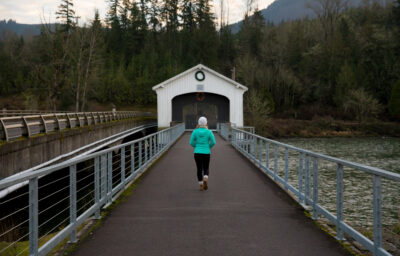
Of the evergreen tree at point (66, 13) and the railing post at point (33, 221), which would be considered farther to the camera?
the evergreen tree at point (66, 13)

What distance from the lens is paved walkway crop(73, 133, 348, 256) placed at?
5073 millimetres

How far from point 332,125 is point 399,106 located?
1334 centimetres

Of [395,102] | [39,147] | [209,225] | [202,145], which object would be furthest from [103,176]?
[395,102]

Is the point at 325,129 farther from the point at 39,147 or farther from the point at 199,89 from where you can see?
the point at 39,147

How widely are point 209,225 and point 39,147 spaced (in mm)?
9566

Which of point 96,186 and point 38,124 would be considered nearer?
point 96,186

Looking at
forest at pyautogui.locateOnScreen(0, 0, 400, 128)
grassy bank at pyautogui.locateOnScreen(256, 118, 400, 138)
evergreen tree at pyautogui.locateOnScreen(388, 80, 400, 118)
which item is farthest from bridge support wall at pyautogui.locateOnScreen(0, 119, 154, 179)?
evergreen tree at pyautogui.locateOnScreen(388, 80, 400, 118)

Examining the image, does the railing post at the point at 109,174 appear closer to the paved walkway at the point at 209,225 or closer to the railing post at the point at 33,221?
the paved walkway at the point at 209,225

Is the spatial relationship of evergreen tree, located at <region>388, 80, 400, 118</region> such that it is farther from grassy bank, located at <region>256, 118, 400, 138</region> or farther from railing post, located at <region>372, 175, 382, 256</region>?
railing post, located at <region>372, 175, 382, 256</region>

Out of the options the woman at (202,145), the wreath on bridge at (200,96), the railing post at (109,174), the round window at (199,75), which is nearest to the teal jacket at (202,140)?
the woman at (202,145)

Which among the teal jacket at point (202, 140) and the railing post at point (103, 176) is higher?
the teal jacket at point (202, 140)

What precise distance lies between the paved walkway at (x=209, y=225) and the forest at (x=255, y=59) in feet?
148

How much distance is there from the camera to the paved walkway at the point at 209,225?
16.6 ft

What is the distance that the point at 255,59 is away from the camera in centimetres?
8069
